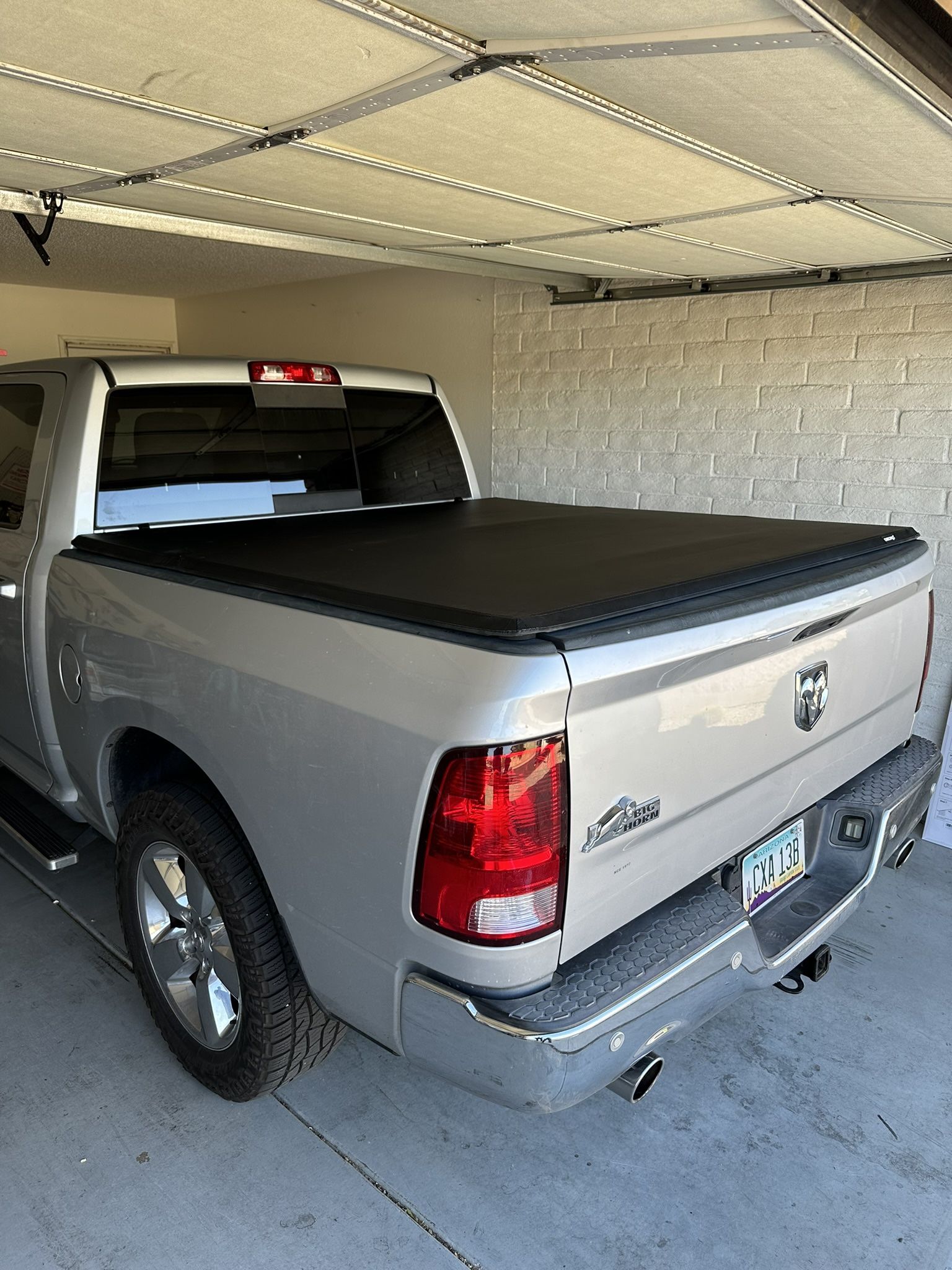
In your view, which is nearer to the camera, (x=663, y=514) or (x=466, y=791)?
(x=466, y=791)

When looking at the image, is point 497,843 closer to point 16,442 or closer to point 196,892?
point 196,892

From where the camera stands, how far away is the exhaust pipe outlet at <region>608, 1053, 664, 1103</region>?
1.84 metres

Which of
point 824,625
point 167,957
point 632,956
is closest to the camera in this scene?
point 632,956

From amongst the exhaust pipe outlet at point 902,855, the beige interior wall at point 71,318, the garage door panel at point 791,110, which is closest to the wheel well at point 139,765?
the garage door panel at point 791,110

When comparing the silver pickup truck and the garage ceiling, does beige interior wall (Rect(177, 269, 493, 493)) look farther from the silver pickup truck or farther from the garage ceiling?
the silver pickup truck

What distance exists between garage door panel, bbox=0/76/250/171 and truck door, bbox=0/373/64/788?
80cm

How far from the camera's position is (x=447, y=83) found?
178 centimetres

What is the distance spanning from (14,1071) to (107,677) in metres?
1.18

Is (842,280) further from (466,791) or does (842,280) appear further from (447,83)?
(466,791)

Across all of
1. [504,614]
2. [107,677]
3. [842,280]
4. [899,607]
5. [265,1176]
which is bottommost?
[265,1176]

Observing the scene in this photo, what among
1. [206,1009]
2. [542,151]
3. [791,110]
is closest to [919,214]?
[791,110]

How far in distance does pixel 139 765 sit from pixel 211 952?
630 millimetres

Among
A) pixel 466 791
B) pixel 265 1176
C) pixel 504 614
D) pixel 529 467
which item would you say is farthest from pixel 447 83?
pixel 529 467

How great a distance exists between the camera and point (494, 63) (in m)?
1.66
